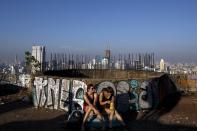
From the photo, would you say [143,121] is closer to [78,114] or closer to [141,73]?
[78,114]

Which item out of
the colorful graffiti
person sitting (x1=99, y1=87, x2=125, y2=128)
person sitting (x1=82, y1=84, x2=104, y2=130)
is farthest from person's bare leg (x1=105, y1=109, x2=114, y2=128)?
the colorful graffiti

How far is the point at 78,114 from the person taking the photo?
14586 millimetres

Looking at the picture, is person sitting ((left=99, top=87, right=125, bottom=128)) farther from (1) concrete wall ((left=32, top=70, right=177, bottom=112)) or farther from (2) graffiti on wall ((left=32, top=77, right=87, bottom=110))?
(2) graffiti on wall ((left=32, top=77, right=87, bottom=110))

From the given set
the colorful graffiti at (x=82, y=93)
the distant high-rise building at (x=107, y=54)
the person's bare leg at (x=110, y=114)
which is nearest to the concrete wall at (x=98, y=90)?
the colorful graffiti at (x=82, y=93)

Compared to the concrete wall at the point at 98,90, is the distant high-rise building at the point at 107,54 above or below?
above

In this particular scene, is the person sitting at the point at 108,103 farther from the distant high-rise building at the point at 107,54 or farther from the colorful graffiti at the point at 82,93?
the distant high-rise building at the point at 107,54

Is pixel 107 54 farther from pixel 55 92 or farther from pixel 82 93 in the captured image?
pixel 82 93

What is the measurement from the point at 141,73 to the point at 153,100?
9603mm

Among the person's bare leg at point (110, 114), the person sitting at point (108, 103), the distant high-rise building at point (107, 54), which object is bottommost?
the person's bare leg at point (110, 114)

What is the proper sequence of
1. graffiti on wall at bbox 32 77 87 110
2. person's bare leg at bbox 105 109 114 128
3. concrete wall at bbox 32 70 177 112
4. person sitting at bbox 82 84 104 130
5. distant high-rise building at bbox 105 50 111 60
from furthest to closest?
1. distant high-rise building at bbox 105 50 111 60
2. graffiti on wall at bbox 32 77 87 110
3. concrete wall at bbox 32 70 177 112
4. person sitting at bbox 82 84 104 130
5. person's bare leg at bbox 105 109 114 128

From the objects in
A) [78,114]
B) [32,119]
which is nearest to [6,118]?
[32,119]

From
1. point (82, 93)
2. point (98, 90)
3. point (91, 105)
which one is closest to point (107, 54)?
point (82, 93)

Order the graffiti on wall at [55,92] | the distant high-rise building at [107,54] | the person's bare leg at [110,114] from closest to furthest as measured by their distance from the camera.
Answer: the person's bare leg at [110,114] → the graffiti on wall at [55,92] → the distant high-rise building at [107,54]

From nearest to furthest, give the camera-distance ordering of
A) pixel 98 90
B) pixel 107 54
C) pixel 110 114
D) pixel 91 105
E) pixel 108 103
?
pixel 110 114 < pixel 91 105 < pixel 108 103 < pixel 98 90 < pixel 107 54
